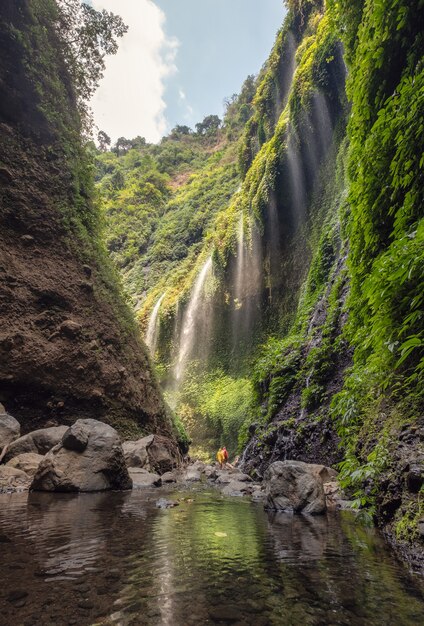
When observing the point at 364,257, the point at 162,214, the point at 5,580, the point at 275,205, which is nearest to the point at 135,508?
the point at 5,580

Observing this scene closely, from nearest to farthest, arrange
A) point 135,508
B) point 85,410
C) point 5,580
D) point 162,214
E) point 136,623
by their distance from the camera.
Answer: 1. point 136,623
2. point 5,580
3. point 135,508
4. point 85,410
5. point 162,214

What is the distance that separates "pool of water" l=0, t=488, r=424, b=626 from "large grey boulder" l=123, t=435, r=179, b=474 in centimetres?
501

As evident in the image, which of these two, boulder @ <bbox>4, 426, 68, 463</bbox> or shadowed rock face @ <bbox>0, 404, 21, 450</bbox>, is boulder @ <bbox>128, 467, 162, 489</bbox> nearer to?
boulder @ <bbox>4, 426, 68, 463</bbox>

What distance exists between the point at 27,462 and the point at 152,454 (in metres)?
3.73

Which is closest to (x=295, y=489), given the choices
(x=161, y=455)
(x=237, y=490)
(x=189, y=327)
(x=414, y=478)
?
(x=414, y=478)

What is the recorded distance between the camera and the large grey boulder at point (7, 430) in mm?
6750

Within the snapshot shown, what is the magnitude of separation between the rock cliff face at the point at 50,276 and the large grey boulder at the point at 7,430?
821 mm

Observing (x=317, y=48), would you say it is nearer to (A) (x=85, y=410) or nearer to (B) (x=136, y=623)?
(A) (x=85, y=410)

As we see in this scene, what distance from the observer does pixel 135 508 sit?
4.34 metres

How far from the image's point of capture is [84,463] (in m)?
5.72

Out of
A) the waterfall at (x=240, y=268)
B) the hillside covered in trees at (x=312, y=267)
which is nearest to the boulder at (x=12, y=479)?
the hillside covered in trees at (x=312, y=267)

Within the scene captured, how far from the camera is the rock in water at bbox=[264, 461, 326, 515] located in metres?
4.45

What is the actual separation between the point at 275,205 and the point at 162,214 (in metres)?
26.5

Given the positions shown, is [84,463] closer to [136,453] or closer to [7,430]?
[7,430]
